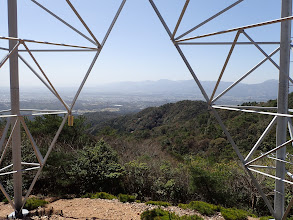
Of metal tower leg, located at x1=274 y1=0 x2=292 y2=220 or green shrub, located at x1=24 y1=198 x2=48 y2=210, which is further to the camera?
green shrub, located at x1=24 y1=198 x2=48 y2=210

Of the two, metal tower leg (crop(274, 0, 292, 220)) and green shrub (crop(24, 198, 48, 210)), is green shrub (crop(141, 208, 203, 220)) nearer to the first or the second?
metal tower leg (crop(274, 0, 292, 220))

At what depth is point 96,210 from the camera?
338 inches

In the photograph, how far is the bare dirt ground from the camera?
7.97 metres

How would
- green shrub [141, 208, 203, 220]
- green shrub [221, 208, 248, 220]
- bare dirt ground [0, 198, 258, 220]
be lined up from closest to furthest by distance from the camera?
green shrub [141, 208, 203, 220] < bare dirt ground [0, 198, 258, 220] < green shrub [221, 208, 248, 220]

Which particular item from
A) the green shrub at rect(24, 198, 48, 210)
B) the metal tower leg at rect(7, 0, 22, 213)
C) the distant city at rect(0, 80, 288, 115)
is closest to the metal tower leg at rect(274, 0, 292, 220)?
the distant city at rect(0, 80, 288, 115)

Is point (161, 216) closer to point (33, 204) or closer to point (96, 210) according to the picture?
point (96, 210)

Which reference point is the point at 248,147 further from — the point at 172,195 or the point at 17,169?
the point at 17,169

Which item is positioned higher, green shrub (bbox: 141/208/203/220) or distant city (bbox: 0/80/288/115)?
distant city (bbox: 0/80/288/115)

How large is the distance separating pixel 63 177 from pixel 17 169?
595cm

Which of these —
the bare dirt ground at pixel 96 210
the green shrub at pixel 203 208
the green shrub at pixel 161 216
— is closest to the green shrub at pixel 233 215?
the bare dirt ground at pixel 96 210

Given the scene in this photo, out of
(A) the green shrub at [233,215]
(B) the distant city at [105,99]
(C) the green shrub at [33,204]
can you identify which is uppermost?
(B) the distant city at [105,99]

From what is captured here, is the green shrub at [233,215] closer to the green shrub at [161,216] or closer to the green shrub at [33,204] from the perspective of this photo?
the green shrub at [161,216]

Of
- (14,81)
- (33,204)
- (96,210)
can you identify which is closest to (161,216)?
(96,210)

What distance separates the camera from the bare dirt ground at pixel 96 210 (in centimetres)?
797
